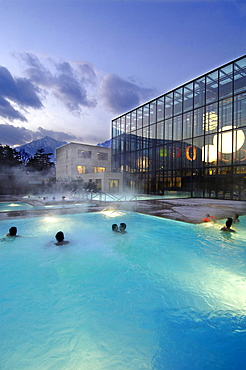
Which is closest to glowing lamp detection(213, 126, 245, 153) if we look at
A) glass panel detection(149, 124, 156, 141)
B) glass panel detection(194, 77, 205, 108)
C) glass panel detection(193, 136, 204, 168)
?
glass panel detection(193, 136, 204, 168)

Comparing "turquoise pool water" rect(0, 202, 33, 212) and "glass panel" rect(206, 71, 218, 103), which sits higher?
"glass panel" rect(206, 71, 218, 103)

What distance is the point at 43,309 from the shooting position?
3.89m

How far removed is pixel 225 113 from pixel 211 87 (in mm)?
4111

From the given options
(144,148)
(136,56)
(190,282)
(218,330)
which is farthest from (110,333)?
(136,56)

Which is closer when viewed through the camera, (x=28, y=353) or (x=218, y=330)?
(x=28, y=353)

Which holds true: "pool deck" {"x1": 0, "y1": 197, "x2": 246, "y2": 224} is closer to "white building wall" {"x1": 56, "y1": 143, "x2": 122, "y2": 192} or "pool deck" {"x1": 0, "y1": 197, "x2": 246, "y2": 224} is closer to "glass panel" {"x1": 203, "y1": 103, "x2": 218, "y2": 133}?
"glass panel" {"x1": 203, "y1": 103, "x2": 218, "y2": 133}

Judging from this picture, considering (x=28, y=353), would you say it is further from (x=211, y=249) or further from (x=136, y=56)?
(x=136, y=56)

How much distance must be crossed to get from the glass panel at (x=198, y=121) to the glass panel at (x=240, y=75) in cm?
439

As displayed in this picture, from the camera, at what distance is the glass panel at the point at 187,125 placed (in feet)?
85.7

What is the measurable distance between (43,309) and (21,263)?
2571 mm

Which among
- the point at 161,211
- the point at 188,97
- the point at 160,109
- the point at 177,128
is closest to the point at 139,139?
the point at 160,109

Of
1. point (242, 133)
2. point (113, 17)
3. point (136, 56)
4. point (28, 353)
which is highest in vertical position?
point (136, 56)

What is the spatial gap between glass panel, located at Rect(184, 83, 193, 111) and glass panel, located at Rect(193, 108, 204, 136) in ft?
5.00

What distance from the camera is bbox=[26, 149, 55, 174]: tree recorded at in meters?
57.9
